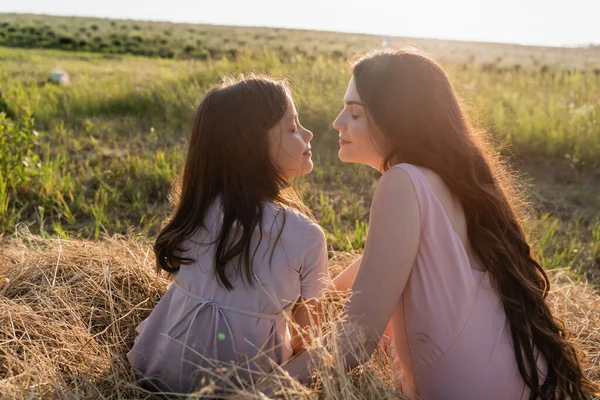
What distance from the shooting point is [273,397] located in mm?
1788

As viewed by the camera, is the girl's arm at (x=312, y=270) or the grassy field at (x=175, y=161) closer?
the girl's arm at (x=312, y=270)

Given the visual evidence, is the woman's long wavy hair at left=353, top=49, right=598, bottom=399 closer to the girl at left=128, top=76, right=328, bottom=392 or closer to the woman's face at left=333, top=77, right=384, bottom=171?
the woman's face at left=333, top=77, right=384, bottom=171

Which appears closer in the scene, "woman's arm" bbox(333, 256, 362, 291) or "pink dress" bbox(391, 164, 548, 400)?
"pink dress" bbox(391, 164, 548, 400)

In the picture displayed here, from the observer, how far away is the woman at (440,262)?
2.00 m

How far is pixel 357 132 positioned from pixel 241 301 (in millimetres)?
718

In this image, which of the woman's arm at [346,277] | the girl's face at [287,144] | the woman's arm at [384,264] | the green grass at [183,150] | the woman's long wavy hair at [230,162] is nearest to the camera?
the woman's arm at [384,264]

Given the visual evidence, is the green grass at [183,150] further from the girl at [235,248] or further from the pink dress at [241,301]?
the pink dress at [241,301]

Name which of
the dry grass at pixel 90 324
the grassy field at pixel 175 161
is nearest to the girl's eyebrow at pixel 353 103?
the grassy field at pixel 175 161

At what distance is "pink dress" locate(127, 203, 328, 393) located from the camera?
7.09ft

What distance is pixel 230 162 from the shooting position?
2.25 m

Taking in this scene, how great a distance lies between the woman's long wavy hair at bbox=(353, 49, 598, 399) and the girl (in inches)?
15.0

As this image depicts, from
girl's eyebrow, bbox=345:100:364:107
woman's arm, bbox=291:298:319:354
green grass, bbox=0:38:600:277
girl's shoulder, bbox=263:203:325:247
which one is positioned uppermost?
girl's eyebrow, bbox=345:100:364:107

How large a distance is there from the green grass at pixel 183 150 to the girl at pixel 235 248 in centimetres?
122

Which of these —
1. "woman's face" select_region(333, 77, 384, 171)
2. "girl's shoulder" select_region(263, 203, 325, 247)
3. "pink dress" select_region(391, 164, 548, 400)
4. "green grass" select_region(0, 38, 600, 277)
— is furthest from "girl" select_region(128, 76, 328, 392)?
"green grass" select_region(0, 38, 600, 277)
